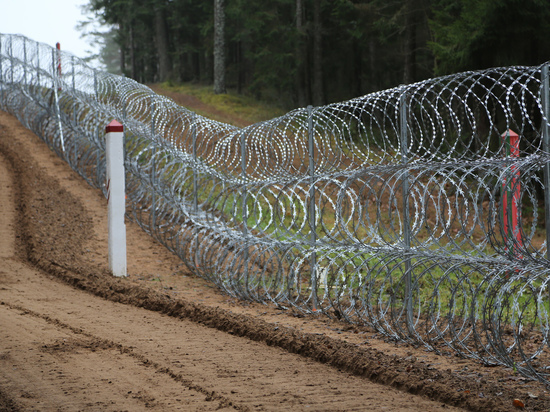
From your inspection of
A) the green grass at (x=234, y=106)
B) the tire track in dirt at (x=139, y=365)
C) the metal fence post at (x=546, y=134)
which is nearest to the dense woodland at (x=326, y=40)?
the green grass at (x=234, y=106)

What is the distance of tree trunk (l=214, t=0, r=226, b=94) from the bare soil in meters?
22.4

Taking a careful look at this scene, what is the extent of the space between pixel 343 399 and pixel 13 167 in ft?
45.7

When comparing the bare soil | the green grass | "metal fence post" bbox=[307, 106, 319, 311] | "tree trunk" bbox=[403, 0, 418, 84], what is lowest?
the bare soil

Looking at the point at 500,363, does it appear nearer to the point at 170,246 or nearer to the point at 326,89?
the point at 170,246

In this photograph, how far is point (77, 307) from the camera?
8.46 meters

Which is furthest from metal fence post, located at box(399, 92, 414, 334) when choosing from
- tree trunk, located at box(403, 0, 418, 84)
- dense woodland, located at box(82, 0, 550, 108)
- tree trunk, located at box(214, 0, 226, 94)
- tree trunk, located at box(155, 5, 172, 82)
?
tree trunk, located at box(155, 5, 172, 82)

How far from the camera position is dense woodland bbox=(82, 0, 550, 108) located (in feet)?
56.3

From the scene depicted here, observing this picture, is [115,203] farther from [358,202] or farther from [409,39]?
[409,39]

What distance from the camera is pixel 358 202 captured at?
732 centimetres

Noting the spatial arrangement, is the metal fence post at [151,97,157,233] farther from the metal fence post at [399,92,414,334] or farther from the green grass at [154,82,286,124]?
the green grass at [154,82,286,124]

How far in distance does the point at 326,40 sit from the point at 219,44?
5778 mm

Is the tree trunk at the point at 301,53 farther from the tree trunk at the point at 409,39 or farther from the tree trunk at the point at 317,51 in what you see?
the tree trunk at the point at 409,39

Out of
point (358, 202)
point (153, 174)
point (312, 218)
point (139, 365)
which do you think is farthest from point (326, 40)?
point (139, 365)

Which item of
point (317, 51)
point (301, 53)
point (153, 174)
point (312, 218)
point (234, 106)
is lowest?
point (312, 218)
